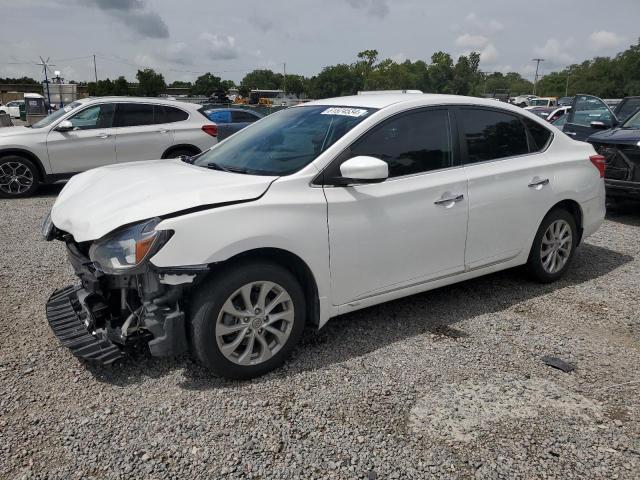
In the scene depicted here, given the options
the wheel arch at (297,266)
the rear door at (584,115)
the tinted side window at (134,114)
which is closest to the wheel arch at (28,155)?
the tinted side window at (134,114)

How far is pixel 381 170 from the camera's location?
11.1ft

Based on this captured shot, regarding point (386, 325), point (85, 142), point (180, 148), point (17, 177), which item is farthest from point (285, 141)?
point (17, 177)

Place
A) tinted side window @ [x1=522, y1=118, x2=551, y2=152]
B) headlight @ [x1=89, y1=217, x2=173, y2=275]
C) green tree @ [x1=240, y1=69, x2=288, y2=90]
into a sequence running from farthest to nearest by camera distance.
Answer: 1. green tree @ [x1=240, y1=69, x2=288, y2=90]
2. tinted side window @ [x1=522, y1=118, x2=551, y2=152]
3. headlight @ [x1=89, y1=217, x2=173, y2=275]

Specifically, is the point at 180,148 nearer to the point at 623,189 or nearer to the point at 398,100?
the point at 398,100

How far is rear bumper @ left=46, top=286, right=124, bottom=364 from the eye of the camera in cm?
309

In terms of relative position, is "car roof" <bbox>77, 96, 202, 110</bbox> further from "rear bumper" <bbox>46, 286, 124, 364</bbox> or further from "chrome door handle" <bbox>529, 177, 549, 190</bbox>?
"chrome door handle" <bbox>529, 177, 549, 190</bbox>

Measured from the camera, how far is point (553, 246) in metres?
4.95

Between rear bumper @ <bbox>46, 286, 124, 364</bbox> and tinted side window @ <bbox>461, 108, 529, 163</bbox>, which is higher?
tinted side window @ <bbox>461, 108, 529, 163</bbox>

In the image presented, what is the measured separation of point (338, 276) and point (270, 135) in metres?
1.33

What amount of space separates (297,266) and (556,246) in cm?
280

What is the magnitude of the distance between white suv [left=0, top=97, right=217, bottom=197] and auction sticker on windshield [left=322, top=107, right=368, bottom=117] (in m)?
6.49

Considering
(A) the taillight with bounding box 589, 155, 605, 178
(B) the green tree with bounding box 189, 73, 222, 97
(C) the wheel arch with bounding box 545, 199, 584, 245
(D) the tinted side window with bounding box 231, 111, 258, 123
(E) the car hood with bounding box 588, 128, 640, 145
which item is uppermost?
(B) the green tree with bounding box 189, 73, 222, 97

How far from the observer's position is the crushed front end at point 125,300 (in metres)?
2.95

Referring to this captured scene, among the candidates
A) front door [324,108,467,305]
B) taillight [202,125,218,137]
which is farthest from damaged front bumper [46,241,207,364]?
taillight [202,125,218,137]
